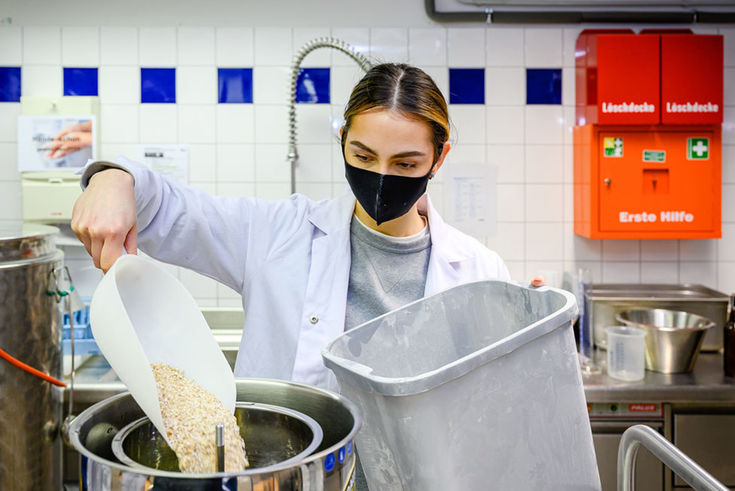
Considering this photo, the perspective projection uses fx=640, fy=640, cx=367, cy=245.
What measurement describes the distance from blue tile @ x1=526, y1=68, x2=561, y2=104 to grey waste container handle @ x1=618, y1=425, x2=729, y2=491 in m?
2.08

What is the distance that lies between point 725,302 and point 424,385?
2379 millimetres

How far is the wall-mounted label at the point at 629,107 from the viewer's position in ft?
8.90

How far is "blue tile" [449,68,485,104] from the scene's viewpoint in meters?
2.95

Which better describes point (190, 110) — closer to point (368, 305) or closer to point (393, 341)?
point (368, 305)

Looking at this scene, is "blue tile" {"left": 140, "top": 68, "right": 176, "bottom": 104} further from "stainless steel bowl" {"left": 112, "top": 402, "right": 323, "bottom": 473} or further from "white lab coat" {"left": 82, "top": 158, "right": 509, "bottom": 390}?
"stainless steel bowl" {"left": 112, "top": 402, "right": 323, "bottom": 473}

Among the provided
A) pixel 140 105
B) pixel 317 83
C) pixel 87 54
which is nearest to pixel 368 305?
pixel 317 83

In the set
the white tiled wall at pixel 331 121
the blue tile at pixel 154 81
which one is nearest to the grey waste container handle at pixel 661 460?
the white tiled wall at pixel 331 121

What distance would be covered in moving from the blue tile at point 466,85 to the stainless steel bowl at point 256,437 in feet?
7.73

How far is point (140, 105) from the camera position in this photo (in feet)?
9.50

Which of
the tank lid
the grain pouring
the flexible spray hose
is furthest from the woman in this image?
the flexible spray hose

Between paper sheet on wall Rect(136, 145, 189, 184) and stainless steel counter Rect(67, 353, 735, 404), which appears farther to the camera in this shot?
paper sheet on wall Rect(136, 145, 189, 184)

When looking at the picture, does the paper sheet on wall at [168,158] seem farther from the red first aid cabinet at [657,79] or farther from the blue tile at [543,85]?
the red first aid cabinet at [657,79]

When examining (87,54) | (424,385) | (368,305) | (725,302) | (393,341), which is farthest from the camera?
(87,54)

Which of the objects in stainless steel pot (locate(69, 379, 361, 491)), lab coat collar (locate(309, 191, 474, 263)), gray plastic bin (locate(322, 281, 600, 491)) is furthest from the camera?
lab coat collar (locate(309, 191, 474, 263))
